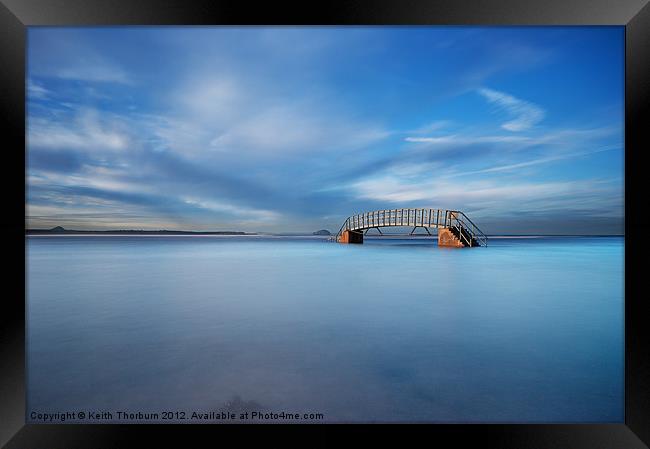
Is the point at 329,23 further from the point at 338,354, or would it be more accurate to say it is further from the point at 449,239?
the point at 449,239

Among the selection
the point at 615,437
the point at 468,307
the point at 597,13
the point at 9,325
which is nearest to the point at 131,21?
the point at 9,325

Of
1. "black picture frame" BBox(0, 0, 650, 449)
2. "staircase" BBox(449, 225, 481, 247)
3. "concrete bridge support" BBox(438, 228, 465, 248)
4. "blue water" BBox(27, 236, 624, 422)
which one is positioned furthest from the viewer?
"concrete bridge support" BBox(438, 228, 465, 248)

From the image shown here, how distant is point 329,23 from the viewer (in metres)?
2.03

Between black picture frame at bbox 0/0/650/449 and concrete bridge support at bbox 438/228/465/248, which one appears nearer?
black picture frame at bbox 0/0/650/449

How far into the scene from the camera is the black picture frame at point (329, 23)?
5.90 ft

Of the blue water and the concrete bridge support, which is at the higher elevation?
the concrete bridge support

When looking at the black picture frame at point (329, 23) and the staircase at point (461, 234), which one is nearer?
the black picture frame at point (329, 23)

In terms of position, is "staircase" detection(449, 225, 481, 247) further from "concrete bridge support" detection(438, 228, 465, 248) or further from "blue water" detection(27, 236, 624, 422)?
"blue water" detection(27, 236, 624, 422)

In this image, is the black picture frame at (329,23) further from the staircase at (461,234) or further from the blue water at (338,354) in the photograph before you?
the staircase at (461,234)

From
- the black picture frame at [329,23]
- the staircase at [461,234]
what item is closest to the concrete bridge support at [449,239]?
the staircase at [461,234]

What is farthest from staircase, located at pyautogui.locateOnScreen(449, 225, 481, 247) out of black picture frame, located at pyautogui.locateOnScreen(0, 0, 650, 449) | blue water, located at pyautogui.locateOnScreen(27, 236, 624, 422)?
black picture frame, located at pyautogui.locateOnScreen(0, 0, 650, 449)

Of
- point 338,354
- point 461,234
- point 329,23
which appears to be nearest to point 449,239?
point 461,234

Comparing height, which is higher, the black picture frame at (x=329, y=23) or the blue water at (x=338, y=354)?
the black picture frame at (x=329, y=23)

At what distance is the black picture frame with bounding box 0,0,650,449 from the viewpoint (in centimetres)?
180
